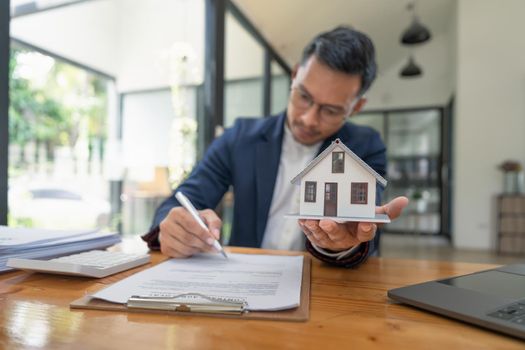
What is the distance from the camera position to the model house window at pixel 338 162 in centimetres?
58

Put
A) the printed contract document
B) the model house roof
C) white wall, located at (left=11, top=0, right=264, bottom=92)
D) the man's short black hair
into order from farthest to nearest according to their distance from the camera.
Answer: white wall, located at (left=11, top=0, right=264, bottom=92), the man's short black hair, the model house roof, the printed contract document

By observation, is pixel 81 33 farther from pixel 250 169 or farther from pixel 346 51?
pixel 346 51

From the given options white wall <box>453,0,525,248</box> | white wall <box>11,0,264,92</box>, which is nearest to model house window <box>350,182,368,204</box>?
white wall <box>11,0,264,92</box>

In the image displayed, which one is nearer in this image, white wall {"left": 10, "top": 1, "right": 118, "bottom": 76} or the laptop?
the laptop

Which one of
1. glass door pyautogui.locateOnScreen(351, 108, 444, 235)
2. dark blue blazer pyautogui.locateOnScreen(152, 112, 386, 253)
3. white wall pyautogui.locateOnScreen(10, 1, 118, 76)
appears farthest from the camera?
glass door pyautogui.locateOnScreen(351, 108, 444, 235)

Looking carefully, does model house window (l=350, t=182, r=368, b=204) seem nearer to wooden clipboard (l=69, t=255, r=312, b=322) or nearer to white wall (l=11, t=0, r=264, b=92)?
wooden clipboard (l=69, t=255, r=312, b=322)

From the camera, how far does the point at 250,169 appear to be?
1215mm

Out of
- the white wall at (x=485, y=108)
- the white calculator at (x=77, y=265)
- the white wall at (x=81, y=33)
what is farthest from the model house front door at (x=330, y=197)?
the white wall at (x=485, y=108)

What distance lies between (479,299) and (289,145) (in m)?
0.92

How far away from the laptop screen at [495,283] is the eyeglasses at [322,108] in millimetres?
657

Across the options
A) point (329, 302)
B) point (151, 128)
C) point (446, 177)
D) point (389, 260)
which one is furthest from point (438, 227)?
point (329, 302)

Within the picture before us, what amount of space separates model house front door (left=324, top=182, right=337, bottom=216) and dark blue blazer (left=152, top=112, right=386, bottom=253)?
596mm

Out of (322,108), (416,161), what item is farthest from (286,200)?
(416,161)

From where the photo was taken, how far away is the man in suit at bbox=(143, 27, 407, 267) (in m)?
1.05
